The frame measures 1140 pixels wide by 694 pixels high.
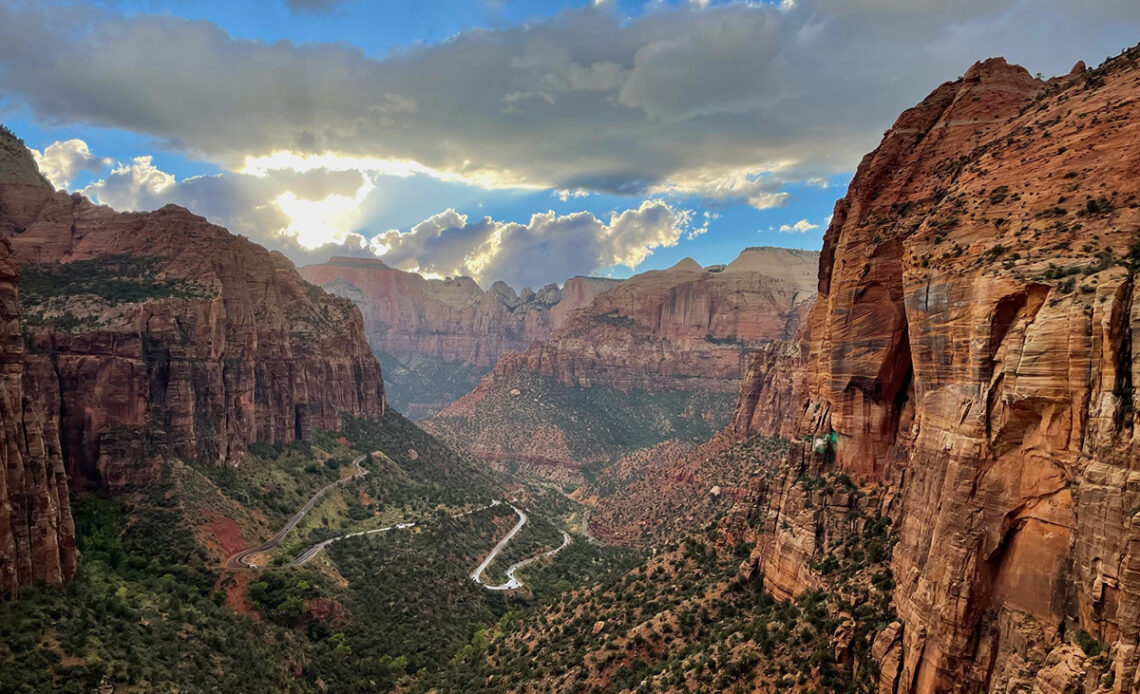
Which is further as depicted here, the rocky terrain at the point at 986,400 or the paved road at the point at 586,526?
the paved road at the point at 586,526

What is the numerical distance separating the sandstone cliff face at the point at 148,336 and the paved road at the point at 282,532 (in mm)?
11979

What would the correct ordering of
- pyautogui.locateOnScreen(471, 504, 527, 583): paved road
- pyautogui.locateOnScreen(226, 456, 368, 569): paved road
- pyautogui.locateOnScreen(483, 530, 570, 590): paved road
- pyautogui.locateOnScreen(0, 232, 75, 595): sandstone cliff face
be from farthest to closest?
pyautogui.locateOnScreen(471, 504, 527, 583): paved road
pyautogui.locateOnScreen(483, 530, 570, 590): paved road
pyautogui.locateOnScreen(226, 456, 368, 569): paved road
pyautogui.locateOnScreen(0, 232, 75, 595): sandstone cliff face

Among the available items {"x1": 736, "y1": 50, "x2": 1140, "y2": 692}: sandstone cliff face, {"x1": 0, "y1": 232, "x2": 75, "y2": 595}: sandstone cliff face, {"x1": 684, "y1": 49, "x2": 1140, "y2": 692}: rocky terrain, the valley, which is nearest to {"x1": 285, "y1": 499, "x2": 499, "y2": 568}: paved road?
the valley

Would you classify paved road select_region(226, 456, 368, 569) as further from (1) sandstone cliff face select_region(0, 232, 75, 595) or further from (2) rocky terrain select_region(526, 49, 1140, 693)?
(2) rocky terrain select_region(526, 49, 1140, 693)

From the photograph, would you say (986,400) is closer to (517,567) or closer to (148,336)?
(517,567)

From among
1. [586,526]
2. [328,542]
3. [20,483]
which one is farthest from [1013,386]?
[586,526]

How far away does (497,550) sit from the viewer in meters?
106

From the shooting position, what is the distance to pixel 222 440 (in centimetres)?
9119

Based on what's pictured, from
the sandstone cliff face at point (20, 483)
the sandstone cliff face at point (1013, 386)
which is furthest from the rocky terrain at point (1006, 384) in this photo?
the sandstone cliff face at point (20, 483)

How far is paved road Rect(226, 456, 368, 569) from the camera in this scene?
237 feet

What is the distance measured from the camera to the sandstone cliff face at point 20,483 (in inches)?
1815

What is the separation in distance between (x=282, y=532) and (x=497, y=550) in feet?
110

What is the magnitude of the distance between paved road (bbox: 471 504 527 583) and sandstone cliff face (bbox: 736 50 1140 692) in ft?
202

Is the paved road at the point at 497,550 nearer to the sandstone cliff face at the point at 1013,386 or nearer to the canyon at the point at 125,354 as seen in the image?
the canyon at the point at 125,354
